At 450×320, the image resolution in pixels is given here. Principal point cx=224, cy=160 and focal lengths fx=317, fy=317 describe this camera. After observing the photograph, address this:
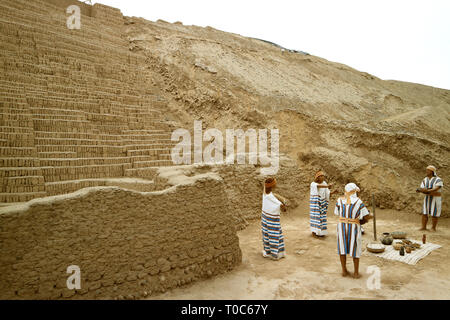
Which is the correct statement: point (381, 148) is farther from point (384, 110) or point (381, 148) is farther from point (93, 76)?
point (93, 76)

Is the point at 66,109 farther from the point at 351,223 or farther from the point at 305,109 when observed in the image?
the point at 305,109

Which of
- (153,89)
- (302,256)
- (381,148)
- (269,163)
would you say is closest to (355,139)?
(381,148)

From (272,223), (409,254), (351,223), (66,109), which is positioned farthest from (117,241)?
(409,254)

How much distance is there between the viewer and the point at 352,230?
4.54m

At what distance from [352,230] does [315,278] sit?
35.6 inches

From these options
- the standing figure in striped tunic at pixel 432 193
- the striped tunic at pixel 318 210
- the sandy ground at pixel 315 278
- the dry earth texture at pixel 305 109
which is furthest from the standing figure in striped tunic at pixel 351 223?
the dry earth texture at pixel 305 109

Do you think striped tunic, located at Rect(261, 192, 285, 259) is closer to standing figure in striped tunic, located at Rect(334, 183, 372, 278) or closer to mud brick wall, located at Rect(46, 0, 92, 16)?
standing figure in striped tunic, located at Rect(334, 183, 372, 278)

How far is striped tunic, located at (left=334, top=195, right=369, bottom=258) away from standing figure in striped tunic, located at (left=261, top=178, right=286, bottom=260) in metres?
1.04

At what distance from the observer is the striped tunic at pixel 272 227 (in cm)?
537

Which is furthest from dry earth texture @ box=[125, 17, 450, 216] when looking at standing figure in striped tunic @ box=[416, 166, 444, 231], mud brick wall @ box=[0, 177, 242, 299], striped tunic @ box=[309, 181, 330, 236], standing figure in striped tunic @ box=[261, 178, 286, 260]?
mud brick wall @ box=[0, 177, 242, 299]

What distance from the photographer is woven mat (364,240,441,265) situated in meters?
5.28

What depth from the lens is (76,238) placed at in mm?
3645

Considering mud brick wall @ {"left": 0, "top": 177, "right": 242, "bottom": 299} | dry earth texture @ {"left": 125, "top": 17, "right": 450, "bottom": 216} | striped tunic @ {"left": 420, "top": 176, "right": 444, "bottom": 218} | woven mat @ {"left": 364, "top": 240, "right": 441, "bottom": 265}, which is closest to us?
mud brick wall @ {"left": 0, "top": 177, "right": 242, "bottom": 299}

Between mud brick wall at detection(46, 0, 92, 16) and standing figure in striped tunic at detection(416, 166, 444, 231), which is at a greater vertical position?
mud brick wall at detection(46, 0, 92, 16)
